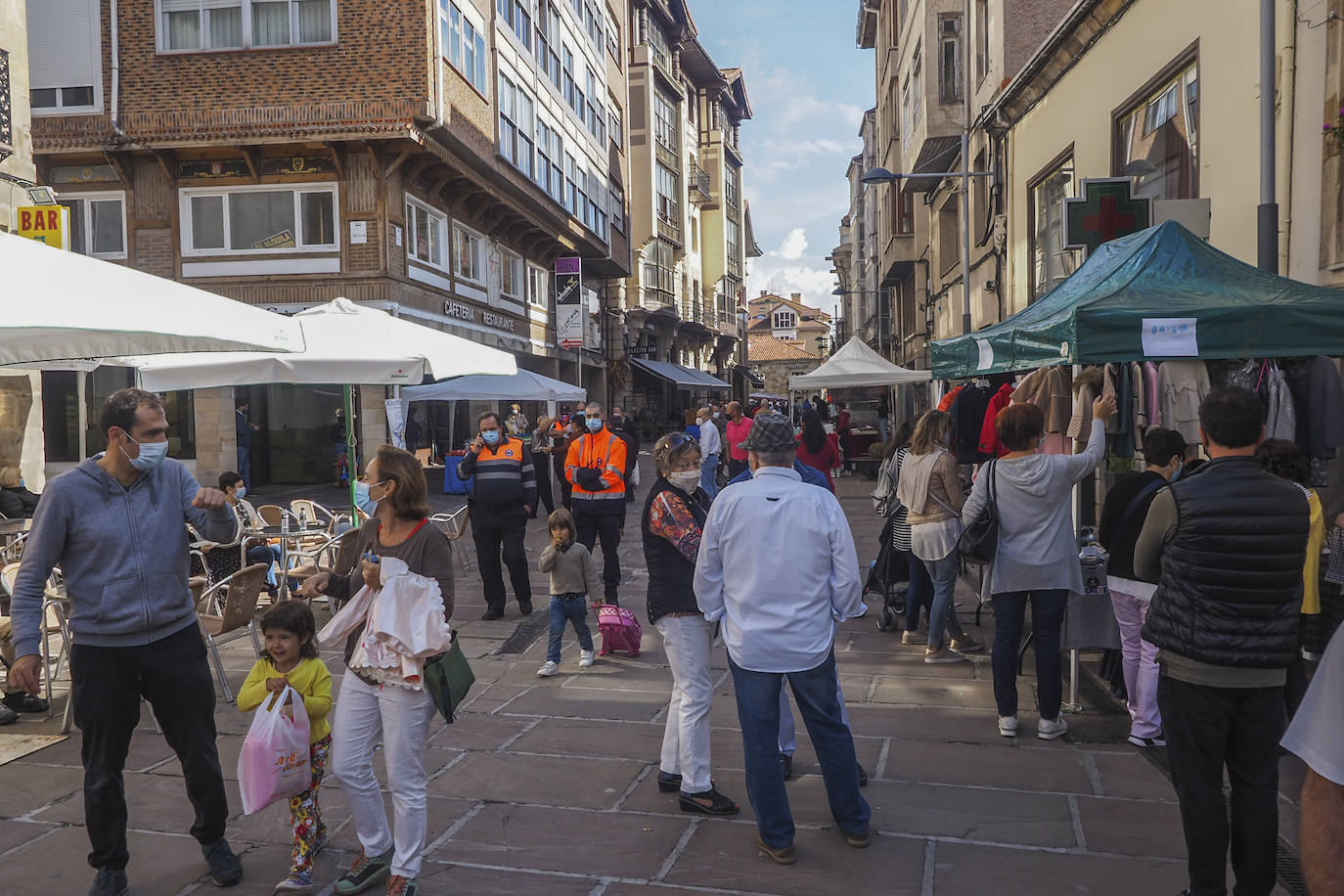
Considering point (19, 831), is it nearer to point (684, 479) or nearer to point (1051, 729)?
point (684, 479)

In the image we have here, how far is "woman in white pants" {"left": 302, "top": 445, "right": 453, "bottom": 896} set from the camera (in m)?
3.73

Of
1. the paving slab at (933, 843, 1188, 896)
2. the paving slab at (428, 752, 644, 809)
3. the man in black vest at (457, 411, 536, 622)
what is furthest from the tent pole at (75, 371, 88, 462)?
the paving slab at (933, 843, 1188, 896)

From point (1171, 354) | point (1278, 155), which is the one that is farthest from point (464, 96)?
point (1171, 354)

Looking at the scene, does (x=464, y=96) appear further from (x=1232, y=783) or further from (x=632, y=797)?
(x=1232, y=783)

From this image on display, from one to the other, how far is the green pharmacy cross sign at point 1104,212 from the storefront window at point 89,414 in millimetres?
16327

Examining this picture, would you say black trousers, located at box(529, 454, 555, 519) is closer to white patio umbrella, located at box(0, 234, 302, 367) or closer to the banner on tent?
the banner on tent

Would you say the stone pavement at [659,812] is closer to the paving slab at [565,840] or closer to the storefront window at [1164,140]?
the paving slab at [565,840]

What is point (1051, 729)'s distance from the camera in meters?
5.57

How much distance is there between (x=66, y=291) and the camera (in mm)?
4758

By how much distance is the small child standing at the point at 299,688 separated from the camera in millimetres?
3871

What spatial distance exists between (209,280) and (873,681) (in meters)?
17.0

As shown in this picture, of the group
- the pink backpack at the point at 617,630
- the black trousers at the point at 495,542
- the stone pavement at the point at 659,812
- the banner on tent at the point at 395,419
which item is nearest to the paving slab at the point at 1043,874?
the stone pavement at the point at 659,812

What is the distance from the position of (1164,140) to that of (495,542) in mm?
7682

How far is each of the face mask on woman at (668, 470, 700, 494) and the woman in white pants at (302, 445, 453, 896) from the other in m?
1.32
